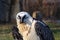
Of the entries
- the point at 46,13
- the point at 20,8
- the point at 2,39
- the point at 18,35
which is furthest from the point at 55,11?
the point at 18,35

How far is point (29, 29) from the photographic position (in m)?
9.36

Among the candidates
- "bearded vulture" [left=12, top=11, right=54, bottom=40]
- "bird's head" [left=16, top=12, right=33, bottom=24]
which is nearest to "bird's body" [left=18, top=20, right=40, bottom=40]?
"bearded vulture" [left=12, top=11, right=54, bottom=40]

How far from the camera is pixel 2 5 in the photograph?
1022 inches

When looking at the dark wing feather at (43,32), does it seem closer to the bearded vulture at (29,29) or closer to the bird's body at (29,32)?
the bearded vulture at (29,29)

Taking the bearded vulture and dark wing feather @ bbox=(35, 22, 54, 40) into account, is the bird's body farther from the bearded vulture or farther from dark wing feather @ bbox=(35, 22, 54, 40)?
dark wing feather @ bbox=(35, 22, 54, 40)

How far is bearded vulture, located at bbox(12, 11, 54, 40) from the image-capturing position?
30.2ft

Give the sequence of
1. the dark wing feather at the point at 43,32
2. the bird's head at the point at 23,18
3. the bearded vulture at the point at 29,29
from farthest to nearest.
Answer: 1. the dark wing feather at the point at 43,32
2. the bearded vulture at the point at 29,29
3. the bird's head at the point at 23,18

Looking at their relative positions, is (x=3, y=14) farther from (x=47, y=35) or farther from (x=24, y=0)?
(x=47, y=35)

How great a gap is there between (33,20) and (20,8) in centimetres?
1523

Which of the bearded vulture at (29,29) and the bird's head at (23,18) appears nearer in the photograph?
the bird's head at (23,18)

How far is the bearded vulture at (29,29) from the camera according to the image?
9.20 meters

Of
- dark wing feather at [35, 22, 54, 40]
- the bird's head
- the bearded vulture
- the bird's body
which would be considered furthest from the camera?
dark wing feather at [35, 22, 54, 40]

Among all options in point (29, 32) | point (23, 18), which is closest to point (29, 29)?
point (29, 32)


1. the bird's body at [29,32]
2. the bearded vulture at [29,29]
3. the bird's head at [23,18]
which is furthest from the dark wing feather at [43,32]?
the bird's head at [23,18]
